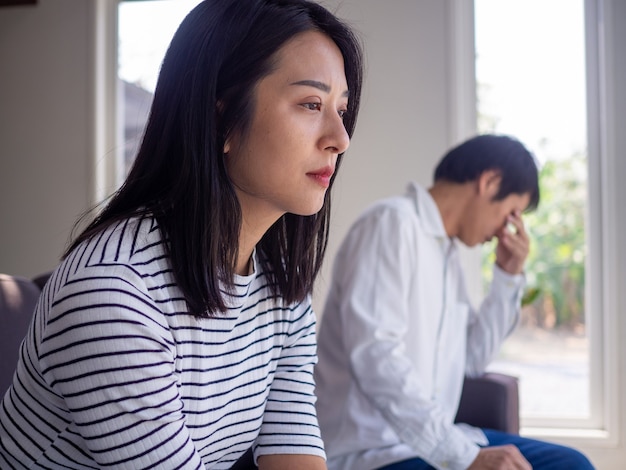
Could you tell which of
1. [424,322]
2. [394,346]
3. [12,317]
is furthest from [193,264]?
[424,322]

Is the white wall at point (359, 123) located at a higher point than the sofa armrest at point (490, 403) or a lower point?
higher

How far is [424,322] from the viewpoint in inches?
79.4

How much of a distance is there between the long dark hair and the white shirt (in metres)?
0.83

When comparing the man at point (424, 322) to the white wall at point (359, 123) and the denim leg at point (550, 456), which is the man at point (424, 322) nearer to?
the denim leg at point (550, 456)

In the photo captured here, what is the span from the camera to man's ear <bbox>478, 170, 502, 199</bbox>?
218cm

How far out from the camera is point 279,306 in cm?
116

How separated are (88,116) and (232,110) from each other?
318cm

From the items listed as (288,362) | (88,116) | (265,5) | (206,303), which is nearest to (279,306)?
(288,362)

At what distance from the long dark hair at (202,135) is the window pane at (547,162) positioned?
2706mm

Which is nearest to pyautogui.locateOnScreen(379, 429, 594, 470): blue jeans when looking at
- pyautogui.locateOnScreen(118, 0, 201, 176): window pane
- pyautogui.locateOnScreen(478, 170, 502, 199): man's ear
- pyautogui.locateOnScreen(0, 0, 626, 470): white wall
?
pyautogui.locateOnScreen(478, 170, 502, 199): man's ear

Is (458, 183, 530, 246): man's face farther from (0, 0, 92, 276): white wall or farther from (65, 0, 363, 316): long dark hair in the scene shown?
(0, 0, 92, 276): white wall

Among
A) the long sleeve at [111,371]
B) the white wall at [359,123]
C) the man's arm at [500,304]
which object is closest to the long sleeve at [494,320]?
the man's arm at [500,304]

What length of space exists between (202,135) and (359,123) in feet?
8.79

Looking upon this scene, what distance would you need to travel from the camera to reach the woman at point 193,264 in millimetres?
833
